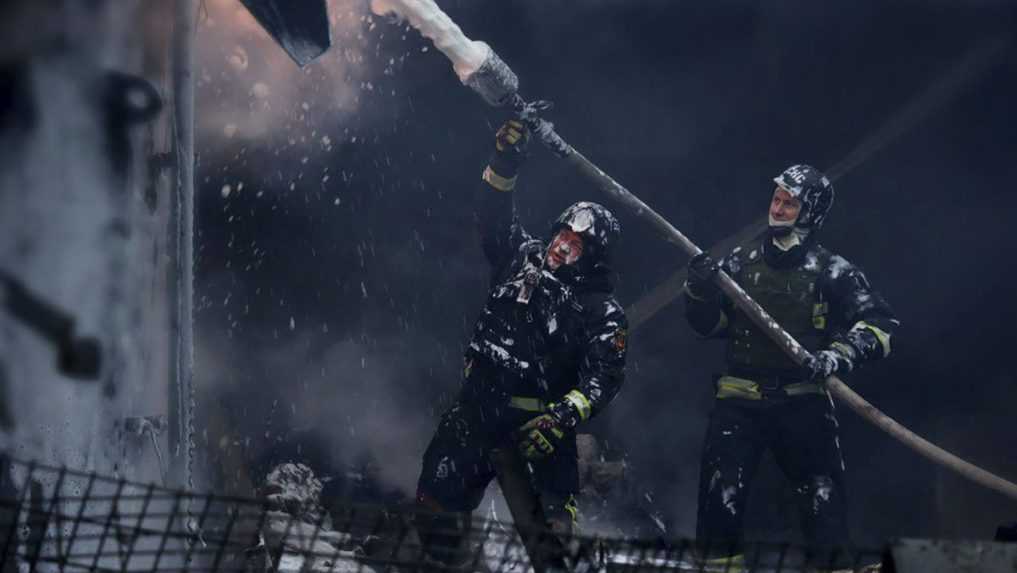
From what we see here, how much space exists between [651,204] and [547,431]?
3389mm

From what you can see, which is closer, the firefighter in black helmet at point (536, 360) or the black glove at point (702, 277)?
the firefighter in black helmet at point (536, 360)

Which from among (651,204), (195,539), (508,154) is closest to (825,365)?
(508,154)

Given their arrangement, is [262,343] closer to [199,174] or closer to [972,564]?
[199,174]

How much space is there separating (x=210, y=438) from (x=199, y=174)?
6.60ft

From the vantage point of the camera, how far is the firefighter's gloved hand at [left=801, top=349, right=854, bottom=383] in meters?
7.16

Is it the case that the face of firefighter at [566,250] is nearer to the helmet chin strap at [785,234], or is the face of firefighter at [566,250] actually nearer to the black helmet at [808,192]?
the helmet chin strap at [785,234]

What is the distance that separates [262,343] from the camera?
882cm

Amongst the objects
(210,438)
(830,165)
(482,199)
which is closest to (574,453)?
(482,199)

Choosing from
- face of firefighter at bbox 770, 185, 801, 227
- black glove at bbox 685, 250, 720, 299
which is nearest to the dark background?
face of firefighter at bbox 770, 185, 801, 227

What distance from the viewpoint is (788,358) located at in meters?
7.39

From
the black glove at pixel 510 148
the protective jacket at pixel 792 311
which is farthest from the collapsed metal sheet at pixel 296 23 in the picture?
the protective jacket at pixel 792 311

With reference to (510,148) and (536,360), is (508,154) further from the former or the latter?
→ (536,360)

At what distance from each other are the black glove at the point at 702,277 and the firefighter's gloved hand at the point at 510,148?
132 centimetres

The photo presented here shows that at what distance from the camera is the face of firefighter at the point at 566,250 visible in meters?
6.91
